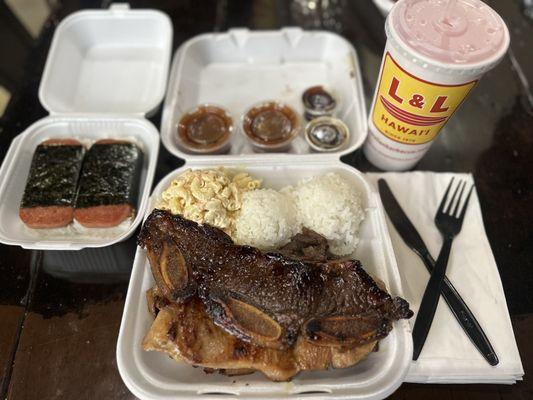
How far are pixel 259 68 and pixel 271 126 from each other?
79 centimetres

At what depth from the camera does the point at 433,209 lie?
246 cm

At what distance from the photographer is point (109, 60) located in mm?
3418

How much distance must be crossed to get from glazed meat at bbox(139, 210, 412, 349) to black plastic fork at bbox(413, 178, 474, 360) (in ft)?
0.87

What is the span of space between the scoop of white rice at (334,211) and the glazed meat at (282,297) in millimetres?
327

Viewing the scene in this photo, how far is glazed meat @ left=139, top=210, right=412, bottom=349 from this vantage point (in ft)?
Result: 6.03

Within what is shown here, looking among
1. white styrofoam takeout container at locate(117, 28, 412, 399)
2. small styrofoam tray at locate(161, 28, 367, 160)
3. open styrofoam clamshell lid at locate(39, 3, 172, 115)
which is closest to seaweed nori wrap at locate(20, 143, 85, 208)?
open styrofoam clamshell lid at locate(39, 3, 172, 115)

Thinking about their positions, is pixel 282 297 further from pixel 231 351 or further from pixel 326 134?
pixel 326 134

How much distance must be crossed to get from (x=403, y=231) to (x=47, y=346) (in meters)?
2.08

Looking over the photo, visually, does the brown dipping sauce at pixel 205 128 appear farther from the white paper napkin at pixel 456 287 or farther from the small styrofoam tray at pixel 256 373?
the white paper napkin at pixel 456 287

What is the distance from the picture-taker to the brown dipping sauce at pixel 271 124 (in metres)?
2.74

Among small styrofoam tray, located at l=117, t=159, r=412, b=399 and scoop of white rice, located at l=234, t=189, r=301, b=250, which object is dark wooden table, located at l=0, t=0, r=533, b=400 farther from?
scoop of white rice, located at l=234, t=189, r=301, b=250

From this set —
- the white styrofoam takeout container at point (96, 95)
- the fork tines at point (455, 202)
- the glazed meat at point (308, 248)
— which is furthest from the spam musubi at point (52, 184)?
the fork tines at point (455, 202)

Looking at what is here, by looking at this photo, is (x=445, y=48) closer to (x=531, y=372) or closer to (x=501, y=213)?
(x=501, y=213)

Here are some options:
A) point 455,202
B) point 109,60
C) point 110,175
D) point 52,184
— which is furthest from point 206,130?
point 455,202
